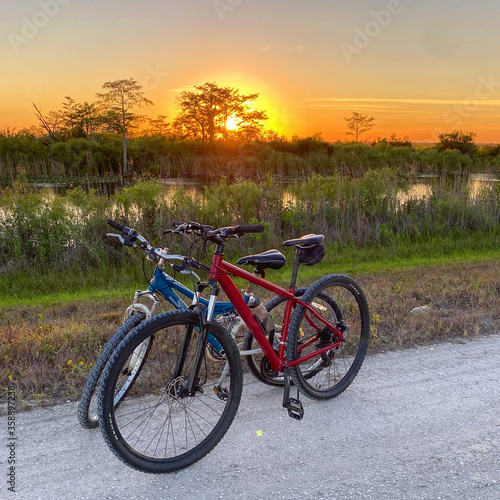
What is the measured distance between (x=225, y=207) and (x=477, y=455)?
8.20 metres

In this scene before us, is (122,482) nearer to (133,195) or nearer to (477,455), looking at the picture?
(477,455)

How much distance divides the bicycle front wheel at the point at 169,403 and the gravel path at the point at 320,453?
143 millimetres

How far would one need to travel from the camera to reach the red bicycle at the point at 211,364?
281 cm

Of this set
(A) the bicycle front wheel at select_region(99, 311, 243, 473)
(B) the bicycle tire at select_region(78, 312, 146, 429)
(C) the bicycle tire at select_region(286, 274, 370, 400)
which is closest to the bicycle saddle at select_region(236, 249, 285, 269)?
(C) the bicycle tire at select_region(286, 274, 370, 400)

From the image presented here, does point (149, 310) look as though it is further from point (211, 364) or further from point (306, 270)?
point (306, 270)

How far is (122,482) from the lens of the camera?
2.81 meters

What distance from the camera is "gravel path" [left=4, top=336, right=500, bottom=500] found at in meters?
2.75

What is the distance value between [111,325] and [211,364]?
1675 mm

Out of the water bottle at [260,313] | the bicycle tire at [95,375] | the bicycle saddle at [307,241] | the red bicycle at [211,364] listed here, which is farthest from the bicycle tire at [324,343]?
the bicycle tire at [95,375]

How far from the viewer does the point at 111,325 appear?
536 centimetres

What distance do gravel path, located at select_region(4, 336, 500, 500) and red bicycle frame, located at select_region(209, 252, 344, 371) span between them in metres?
0.42

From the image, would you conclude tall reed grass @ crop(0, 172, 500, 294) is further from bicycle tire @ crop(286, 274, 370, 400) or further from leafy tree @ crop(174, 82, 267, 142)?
leafy tree @ crop(174, 82, 267, 142)

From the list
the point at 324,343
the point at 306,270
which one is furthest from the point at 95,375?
the point at 306,270

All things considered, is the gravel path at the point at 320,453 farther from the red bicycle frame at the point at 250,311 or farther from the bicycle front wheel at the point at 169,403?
the red bicycle frame at the point at 250,311
